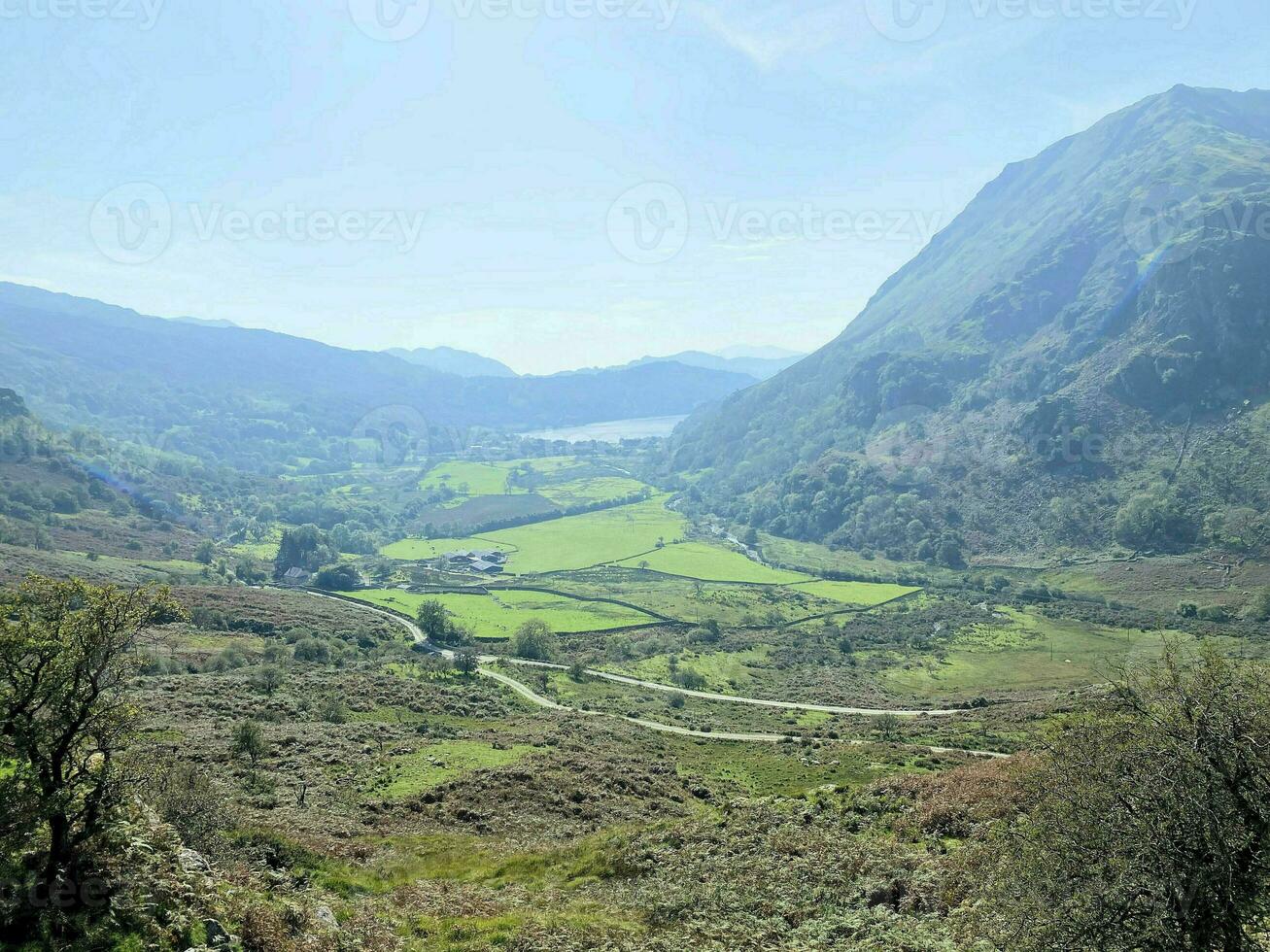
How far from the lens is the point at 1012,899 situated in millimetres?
15273

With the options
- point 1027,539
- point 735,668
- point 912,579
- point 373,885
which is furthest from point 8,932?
point 1027,539

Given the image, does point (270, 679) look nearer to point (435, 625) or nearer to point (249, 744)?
point (249, 744)

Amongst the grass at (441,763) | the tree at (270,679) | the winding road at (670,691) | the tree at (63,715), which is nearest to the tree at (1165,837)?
the tree at (63,715)

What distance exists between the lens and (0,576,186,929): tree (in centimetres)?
1352

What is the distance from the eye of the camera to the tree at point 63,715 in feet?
44.4

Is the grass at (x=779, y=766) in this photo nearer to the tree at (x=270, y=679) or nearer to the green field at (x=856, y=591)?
the tree at (x=270, y=679)

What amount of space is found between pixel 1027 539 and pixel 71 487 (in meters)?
243

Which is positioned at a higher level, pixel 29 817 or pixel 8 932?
pixel 29 817

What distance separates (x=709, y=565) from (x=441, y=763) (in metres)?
139

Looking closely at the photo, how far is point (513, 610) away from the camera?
129 meters

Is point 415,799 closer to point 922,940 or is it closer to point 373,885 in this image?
point 373,885

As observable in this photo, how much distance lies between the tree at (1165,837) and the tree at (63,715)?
18.7 metres

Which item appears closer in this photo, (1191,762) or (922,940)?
(1191,762)

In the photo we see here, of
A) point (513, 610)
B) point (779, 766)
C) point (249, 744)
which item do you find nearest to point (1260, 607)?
point (779, 766)
